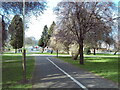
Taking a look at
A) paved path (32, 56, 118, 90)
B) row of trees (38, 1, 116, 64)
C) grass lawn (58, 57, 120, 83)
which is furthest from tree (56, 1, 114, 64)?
paved path (32, 56, 118, 90)

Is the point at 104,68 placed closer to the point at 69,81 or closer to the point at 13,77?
the point at 69,81

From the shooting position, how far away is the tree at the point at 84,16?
56.8 ft

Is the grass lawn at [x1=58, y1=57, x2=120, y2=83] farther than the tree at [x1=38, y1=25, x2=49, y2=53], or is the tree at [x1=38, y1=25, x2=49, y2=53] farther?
the tree at [x1=38, y1=25, x2=49, y2=53]

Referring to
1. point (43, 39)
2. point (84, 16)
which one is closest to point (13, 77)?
point (84, 16)

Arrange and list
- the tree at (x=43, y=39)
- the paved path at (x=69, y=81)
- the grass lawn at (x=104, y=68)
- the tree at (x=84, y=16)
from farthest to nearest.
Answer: the tree at (x=43, y=39)
the tree at (x=84, y=16)
the grass lawn at (x=104, y=68)
the paved path at (x=69, y=81)

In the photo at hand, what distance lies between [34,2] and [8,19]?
2452 mm

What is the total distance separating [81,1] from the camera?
56.5ft

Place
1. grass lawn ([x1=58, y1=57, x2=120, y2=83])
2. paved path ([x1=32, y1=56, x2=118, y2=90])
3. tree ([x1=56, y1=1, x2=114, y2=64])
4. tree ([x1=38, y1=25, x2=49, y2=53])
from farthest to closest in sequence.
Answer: tree ([x1=38, y1=25, x2=49, y2=53]) → tree ([x1=56, y1=1, x2=114, y2=64]) → grass lawn ([x1=58, y1=57, x2=120, y2=83]) → paved path ([x1=32, y1=56, x2=118, y2=90])

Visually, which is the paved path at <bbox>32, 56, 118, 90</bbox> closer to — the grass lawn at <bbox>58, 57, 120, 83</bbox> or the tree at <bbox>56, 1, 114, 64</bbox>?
the grass lawn at <bbox>58, 57, 120, 83</bbox>

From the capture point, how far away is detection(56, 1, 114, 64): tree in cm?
1730

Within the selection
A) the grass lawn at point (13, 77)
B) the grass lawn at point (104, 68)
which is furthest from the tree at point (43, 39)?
the grass lawn at point (13, 77)

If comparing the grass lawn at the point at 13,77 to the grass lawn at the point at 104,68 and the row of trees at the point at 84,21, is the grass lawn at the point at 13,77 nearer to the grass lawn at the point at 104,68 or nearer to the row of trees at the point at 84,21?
the grass lawn at the point at 104,68

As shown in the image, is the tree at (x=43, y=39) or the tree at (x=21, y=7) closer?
the tree at (x=21, y=7)

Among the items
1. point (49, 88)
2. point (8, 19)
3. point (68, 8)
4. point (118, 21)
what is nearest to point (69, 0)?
point (68, 8)
